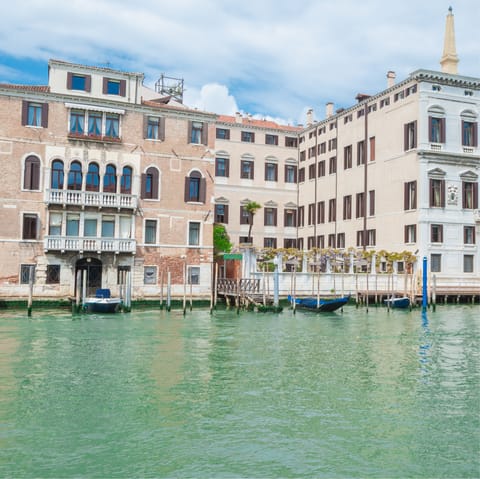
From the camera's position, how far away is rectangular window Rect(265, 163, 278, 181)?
138 feet

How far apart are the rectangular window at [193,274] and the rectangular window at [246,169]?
13.3 m

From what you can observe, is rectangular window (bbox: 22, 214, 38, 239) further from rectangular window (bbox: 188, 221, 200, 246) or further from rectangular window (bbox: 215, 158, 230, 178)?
rectangular window (bbox: 215, 158, 230, 178)

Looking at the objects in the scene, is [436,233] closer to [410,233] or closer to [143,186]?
[410,233]

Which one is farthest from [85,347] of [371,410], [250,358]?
[371,410]

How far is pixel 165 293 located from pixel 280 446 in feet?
70.3

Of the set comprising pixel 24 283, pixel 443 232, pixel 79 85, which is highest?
pixel 79 85

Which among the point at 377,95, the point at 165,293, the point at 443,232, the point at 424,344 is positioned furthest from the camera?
the point at 377,95

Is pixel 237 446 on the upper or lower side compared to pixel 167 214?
lower

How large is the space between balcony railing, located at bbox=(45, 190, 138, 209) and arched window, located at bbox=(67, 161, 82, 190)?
527 mm

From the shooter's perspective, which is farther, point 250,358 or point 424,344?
point 424,344

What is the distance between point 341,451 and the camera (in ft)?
25.3

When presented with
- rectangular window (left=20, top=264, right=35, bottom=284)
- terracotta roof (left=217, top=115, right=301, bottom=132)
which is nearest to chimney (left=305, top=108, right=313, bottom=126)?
terracotta roof (left=217, top=115, right=301, bottom=132)

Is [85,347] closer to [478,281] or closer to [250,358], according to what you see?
[250,358]

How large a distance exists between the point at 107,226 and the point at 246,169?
50.5 ft
